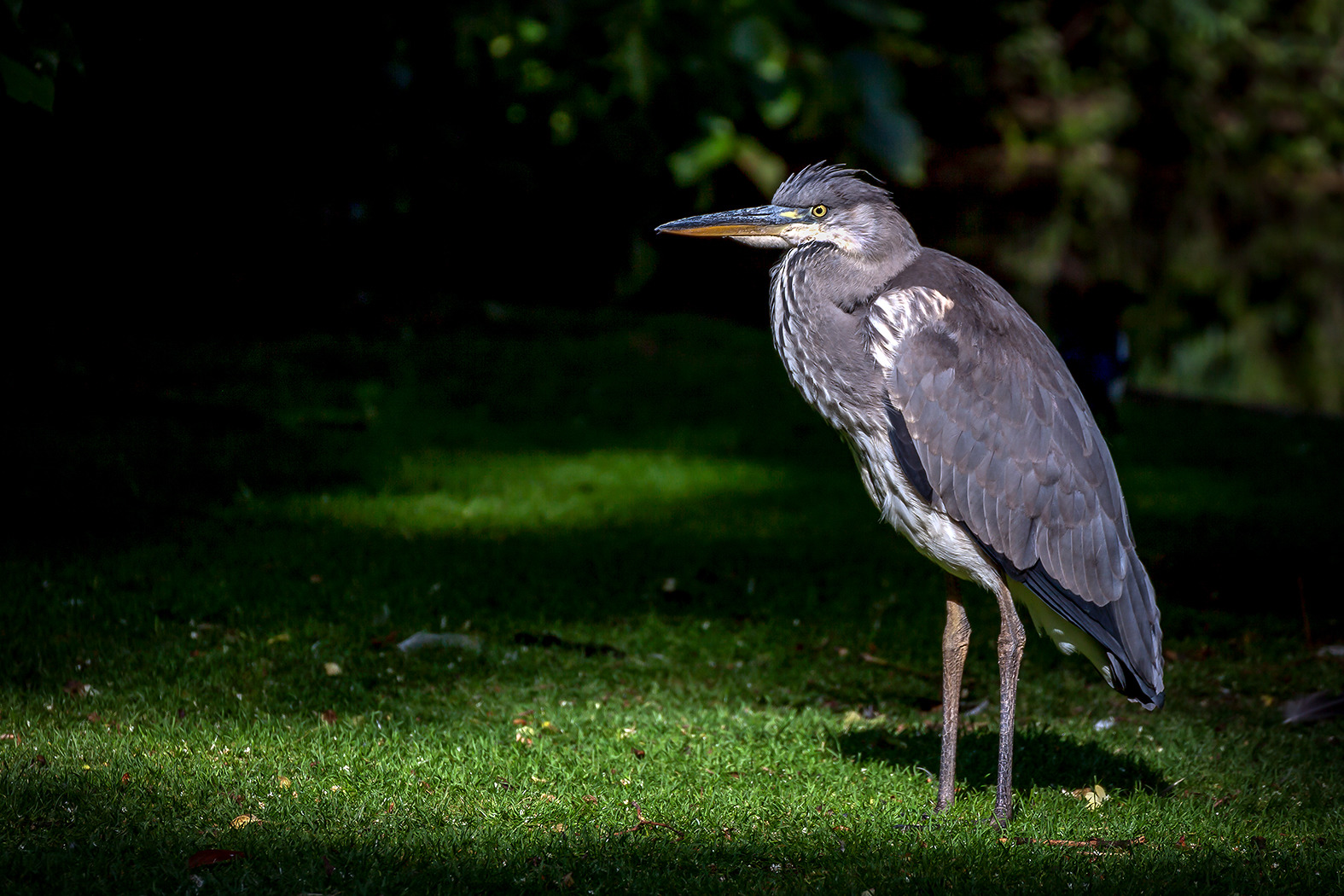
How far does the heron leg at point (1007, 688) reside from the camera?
379 centimetres

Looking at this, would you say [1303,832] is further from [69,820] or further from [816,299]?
[69,820]

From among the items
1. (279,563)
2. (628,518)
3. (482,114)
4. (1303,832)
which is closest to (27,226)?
(482,114)

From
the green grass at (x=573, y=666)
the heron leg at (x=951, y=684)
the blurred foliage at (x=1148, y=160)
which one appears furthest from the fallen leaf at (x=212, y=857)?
the blurred foliage at (x=1148, y=160)

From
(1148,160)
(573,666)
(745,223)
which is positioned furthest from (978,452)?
(1148,160)

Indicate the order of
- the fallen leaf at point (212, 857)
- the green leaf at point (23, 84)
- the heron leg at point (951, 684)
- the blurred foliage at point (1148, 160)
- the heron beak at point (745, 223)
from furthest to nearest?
the blurred foliage at point (1148, 160) → the green leaf at point (23, 84) → the heron beak at point (745, 223) → the heron leg at point (951, 684) → the fallen leaf at point (212, 857)

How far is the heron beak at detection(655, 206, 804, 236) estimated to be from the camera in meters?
4.34

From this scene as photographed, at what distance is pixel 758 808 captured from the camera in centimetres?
379

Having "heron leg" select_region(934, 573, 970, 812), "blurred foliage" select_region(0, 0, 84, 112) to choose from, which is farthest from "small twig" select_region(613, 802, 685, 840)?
"blurred foliage" select_region(0, 0, 84, 112)

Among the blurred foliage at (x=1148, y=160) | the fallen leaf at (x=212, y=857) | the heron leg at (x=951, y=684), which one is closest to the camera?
the fallen leaf at (x=212, y=857)

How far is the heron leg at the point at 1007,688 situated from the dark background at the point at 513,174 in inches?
144

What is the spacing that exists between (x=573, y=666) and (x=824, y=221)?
6.33ft

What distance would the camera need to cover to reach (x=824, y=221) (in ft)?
14.0

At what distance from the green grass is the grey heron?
1.61 feet

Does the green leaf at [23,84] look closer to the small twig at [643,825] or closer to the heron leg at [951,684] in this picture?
the small twig at [643,825]
